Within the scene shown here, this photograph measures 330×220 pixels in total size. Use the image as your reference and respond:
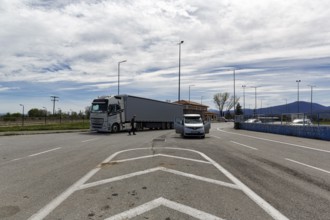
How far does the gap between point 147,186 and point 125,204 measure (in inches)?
56.6

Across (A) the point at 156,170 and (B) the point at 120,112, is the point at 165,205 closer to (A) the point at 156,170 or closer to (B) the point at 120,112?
(A) the point at 156,170

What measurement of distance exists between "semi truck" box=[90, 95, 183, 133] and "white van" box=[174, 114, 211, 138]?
30.1 ft

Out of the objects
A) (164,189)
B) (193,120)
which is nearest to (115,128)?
(193,120)

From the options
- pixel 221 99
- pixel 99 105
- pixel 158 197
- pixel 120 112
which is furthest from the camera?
pixel 221 99

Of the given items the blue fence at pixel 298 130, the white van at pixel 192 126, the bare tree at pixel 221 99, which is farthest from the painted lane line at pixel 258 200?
the bare tree at pixel 221 99

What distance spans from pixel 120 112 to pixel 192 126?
11947mm

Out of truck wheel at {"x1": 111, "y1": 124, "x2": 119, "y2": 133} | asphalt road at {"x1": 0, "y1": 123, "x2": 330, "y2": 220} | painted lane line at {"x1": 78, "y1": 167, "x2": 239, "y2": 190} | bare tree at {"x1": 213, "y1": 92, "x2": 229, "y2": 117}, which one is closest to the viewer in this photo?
asphalt road at {"x1": 0, "y1": 123, "x2": 330, "y2": 220}

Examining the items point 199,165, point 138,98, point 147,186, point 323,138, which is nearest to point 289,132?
point 323,138

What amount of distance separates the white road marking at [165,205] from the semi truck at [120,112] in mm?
26748

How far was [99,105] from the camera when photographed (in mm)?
32750

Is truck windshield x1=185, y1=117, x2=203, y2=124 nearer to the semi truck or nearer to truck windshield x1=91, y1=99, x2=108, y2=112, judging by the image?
the semi truck

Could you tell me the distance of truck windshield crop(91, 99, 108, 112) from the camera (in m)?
32.5

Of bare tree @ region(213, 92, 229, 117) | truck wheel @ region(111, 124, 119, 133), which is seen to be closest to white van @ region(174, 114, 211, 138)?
truck wheel @ region(111, 124, 119, 133)

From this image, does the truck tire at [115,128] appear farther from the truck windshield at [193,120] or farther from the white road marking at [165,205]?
the white road marking at [165,205]
